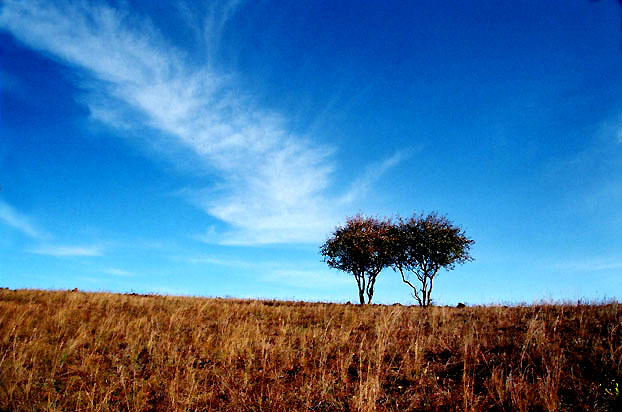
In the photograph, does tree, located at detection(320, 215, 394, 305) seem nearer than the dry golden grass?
No

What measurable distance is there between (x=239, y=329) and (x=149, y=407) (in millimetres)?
5028

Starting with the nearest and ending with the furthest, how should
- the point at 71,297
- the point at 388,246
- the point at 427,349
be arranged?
the point at 427,349
the point at 71,297
the point at 388,246

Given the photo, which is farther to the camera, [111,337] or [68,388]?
[111,337]

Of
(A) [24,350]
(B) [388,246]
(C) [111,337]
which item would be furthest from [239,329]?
(B) [388,246]

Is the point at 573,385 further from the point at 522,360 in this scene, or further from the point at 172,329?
the point at 172,329

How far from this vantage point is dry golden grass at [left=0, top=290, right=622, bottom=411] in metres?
7.19

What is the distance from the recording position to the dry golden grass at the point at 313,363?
7.19 metres

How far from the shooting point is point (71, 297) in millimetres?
17578

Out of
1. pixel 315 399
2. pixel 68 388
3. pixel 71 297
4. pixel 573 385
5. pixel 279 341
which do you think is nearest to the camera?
pixel 573 385

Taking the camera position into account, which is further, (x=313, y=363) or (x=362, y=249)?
(x=362, y=249)

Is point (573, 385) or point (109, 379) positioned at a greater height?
point (573, 385)

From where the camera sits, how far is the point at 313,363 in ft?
30.6

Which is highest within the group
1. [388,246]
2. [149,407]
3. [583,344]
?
[388,246]

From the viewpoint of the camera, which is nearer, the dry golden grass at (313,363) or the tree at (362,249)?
the dry golden grass at (313,363)
